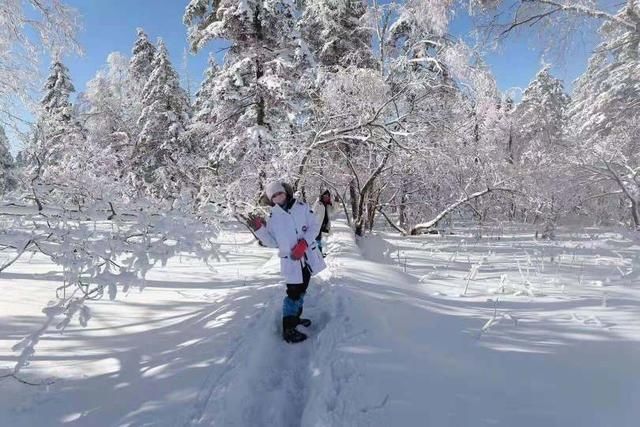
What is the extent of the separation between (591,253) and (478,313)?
645 cm

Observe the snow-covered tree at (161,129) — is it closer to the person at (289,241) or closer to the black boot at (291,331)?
the person at (289,241)

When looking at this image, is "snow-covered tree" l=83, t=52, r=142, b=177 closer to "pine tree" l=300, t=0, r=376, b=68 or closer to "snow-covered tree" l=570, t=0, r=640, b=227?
"pine tree" l=300, t=0, r=376, b=68

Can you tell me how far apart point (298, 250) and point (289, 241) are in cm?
15

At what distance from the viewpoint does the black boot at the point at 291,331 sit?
4098 millimetres

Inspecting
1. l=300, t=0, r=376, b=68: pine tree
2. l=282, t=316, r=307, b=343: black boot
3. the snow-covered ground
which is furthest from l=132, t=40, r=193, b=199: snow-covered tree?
l=282, t=316, r=307, b=343: black boot

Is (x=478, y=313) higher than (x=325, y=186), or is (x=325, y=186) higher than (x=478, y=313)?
(x=325, y=186)

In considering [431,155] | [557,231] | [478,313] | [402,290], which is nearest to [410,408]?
[478,313]

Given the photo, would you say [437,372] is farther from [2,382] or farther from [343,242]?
[343,242]

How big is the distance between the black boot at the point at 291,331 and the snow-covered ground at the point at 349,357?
0.08 metres

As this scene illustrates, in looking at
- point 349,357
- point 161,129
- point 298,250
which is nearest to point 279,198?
point 298,250

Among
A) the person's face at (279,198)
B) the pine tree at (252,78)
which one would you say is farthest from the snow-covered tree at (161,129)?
the person's face at (279,198)

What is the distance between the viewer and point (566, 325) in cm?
375

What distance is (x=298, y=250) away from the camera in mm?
4117

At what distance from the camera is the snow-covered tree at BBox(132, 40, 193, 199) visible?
21672 millimetres
